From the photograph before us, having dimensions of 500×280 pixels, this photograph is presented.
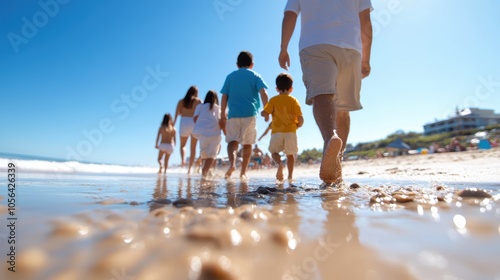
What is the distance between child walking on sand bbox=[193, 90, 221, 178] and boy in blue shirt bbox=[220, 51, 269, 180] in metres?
0.71

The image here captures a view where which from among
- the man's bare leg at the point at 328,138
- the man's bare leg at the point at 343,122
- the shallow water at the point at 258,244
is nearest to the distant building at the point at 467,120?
the man's bare leg at the point at 343,122

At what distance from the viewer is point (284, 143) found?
4.44 m

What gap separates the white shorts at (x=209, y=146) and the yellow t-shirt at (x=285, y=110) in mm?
1405

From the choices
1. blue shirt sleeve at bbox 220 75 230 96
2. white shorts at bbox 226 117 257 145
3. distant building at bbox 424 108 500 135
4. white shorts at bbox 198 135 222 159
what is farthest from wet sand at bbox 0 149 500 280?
distant building at bbox 424 108 500 135

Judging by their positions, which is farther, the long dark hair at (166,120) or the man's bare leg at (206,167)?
the long dark hair at (166,120)

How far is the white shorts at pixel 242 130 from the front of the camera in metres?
4.62

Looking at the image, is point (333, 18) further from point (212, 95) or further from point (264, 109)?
point (212, 95)

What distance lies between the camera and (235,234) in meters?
0.69

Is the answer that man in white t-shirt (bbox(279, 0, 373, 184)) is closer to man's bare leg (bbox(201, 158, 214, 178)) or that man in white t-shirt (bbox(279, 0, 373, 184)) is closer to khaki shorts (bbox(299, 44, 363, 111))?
khaki shorts (bbox(299, 44, 363, 111))

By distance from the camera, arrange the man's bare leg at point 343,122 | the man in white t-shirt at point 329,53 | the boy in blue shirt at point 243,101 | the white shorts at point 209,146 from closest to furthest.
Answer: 1. the man in white t-shirt at point 329,53
2. the man's bare leg at point 343,122
3. the boy in blue shirt at point 243,101
4. the white shorts at point 209,146

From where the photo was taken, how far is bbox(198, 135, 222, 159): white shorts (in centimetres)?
534

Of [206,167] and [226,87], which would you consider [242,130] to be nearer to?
[226,87]

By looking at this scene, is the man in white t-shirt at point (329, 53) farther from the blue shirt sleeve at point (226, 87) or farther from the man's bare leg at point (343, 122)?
the blue shirt sleeve at point (226, 87)

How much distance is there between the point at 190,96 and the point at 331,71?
527cm
